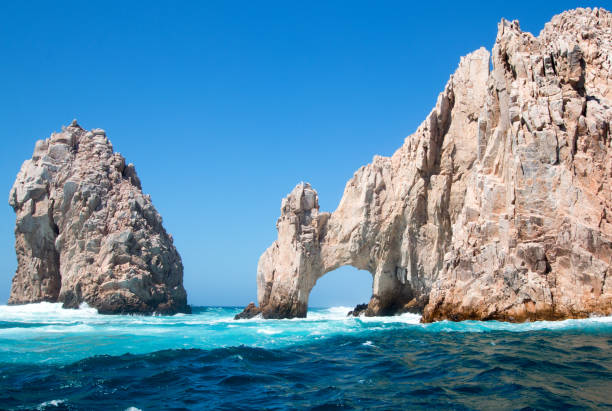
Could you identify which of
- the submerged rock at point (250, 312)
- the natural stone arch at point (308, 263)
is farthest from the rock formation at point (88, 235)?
the natural stone arch at point (308, 263)

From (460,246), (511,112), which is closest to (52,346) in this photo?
(460,246)

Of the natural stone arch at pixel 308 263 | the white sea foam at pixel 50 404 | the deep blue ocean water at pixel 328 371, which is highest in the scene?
the natural stone arch at pixel 308 263

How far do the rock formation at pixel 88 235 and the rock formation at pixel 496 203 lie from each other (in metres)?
15.3

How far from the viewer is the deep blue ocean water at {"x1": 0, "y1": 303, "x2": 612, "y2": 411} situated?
8.12 metres

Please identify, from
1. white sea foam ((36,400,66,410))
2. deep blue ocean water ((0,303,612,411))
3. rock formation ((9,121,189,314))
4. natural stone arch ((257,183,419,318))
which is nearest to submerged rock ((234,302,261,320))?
natural stone arch ((257,183,419,318))

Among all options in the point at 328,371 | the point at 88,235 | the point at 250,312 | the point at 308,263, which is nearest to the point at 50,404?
the point at 328,371

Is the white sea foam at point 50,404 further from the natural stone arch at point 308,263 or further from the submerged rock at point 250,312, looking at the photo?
the submerged rock at point 250,312

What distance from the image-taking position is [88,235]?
4316 centimetres

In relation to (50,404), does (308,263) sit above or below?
above

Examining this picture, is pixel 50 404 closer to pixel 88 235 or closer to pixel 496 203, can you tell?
pixel 496 203

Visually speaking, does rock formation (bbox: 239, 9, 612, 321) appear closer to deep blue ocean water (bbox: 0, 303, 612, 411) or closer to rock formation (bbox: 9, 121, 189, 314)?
deep blue ocean water (bbox: 0, 303, 612, 411)

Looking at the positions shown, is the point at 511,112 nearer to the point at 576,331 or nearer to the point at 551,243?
the point at 551,243

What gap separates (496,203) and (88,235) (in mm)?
35909

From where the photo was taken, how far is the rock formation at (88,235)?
138 feet
